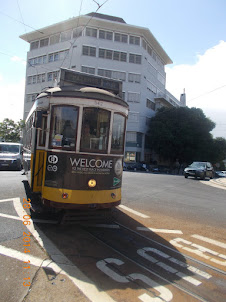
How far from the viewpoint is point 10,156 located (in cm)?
1638

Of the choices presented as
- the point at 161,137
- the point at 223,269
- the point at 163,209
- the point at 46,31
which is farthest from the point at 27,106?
the point at 223,269

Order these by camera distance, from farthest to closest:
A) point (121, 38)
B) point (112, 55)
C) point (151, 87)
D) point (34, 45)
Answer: point (151, 87), point (34, 45), point (121, 38), point (112, 55)

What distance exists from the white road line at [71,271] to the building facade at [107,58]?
3637 cm

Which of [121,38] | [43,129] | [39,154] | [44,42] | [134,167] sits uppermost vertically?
[121,38]

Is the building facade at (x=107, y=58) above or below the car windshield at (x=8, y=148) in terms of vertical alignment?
above

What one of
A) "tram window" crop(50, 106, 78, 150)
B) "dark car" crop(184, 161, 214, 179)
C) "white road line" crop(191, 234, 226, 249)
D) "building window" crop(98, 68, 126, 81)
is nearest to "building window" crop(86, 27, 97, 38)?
"building window" crop(98, 68, 126, 81)

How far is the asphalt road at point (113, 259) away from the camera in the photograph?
122 inches

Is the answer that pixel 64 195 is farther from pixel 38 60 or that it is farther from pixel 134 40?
pixel 38 60

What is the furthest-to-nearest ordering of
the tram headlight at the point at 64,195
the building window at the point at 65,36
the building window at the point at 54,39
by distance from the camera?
1. the building window at the point at 54,39
2. the building window at the point at 65,36
3. the tram headlight at the point at 64,195

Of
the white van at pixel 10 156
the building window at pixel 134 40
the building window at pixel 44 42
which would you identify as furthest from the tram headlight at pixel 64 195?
the building window at pixel 44 42

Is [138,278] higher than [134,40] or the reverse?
the reverse

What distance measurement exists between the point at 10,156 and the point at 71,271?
567 inches

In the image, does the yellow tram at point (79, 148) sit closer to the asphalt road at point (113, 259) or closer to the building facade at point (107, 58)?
the asphalt road at point (113, 259)

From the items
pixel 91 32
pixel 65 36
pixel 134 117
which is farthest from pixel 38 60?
pixel 134 117
